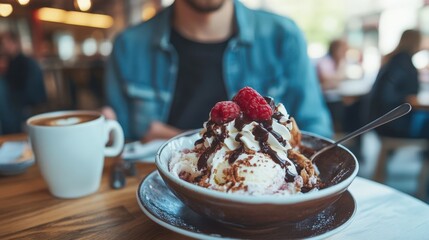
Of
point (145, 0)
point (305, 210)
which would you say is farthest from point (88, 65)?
point (305, 210)

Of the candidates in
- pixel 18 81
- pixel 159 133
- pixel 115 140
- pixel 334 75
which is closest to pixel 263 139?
pixel 115 140

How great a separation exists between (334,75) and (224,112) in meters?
3.86

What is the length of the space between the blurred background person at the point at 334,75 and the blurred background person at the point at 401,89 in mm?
674

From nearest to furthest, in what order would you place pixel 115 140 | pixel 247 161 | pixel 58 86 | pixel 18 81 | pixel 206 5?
pixel 247 161 → pixel 115 140 → pixel 206 5 → pixel 18 81 → pixel 58 86

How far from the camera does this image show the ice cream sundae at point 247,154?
1.97ft

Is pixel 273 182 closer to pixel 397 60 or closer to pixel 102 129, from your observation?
pixel 102 129

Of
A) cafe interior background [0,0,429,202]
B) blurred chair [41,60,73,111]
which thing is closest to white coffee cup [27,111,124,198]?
cafe interior background [0,0,429,202]

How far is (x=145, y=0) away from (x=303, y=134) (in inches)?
322

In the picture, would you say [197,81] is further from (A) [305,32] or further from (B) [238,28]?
(A) [305,32]

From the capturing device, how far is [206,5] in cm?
155

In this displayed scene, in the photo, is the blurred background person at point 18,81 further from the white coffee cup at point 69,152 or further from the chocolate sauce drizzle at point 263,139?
the chocolate sauce drizzle at point 263,139

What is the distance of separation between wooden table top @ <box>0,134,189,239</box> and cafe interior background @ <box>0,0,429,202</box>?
341cm

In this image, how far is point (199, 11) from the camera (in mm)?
1601

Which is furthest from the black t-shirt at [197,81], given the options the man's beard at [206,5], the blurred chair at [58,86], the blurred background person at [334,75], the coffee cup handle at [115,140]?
the blurred chair at [58,86]
